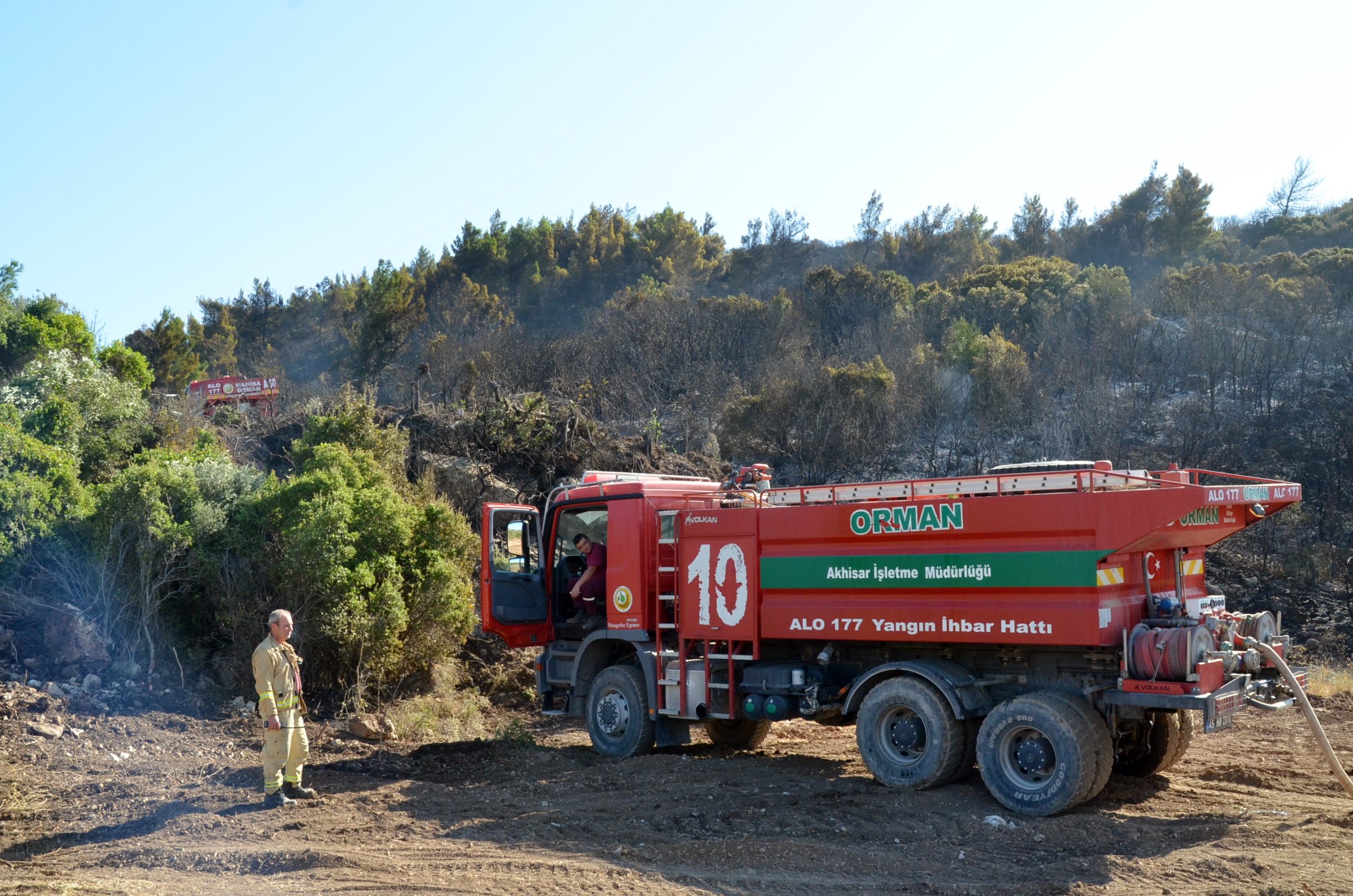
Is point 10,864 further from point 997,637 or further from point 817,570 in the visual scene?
point 997,637

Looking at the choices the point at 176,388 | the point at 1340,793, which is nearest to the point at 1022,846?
the point at 1340,793

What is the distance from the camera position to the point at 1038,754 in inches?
299

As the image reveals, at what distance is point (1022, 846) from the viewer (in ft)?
22.5

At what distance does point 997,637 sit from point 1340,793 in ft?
9.98

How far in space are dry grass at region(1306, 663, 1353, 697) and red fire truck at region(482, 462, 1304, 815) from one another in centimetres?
509

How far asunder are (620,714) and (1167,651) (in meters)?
5.04

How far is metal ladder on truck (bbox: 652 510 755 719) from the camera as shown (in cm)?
952

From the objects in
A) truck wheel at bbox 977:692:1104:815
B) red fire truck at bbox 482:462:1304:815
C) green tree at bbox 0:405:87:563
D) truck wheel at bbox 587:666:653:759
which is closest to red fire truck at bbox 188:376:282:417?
green tree at bbox 0:405:87:563

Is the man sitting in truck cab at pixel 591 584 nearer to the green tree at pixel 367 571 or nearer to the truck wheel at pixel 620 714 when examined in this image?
the truck wheel at pixel 620 714

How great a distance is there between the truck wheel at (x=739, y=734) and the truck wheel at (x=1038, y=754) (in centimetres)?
311

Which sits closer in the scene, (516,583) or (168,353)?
(516,583)

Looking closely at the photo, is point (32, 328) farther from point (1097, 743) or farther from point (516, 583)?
point (1097, 743)

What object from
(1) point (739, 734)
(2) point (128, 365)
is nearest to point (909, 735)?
(1) point (739, 734)

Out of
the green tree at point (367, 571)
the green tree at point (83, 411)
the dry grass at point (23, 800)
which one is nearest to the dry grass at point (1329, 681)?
the green tree at point (367, 571)
